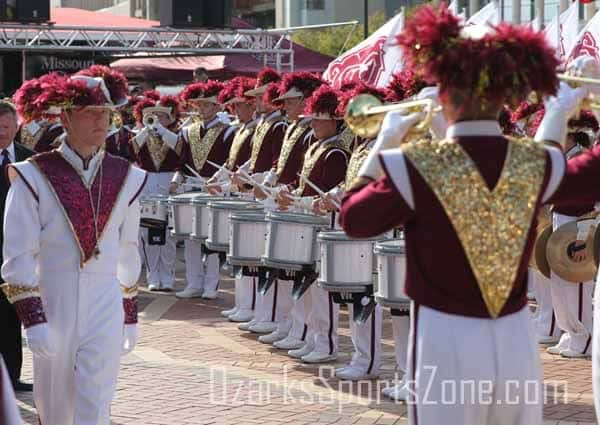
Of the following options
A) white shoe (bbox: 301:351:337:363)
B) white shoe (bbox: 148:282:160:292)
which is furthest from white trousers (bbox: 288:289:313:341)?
white shoe (bbox: 148:282:160:292)

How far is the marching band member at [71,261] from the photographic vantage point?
6.12 m

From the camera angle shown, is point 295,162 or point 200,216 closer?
point 295,162

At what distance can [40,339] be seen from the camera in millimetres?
6023

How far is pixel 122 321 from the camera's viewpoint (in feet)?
20.7

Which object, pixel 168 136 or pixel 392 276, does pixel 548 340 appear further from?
pixel 168 136

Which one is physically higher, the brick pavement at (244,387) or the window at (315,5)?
the window at (315,5)

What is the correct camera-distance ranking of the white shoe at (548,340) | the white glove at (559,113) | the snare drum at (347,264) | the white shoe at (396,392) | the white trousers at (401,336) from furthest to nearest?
the white shoe at (548,340), the snare drum at (347,264), the white trousers at (401,336), the white shoe at (396,392), the white glove at (559,113)

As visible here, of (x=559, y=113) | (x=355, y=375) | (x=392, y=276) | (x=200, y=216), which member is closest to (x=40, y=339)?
(x=559, y=113)

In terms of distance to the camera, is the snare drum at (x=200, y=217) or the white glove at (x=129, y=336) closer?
the white glove at (x=129, y=336)

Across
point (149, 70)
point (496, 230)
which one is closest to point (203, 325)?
point (496, 230)

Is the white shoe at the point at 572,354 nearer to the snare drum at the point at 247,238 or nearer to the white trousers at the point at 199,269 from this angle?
the snare drum at the point at 247,238

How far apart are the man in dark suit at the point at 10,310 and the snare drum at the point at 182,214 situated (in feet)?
14.0

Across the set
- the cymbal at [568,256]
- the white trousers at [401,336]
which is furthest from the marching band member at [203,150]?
the white trousers at [401,336]

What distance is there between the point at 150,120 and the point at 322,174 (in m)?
5.24
